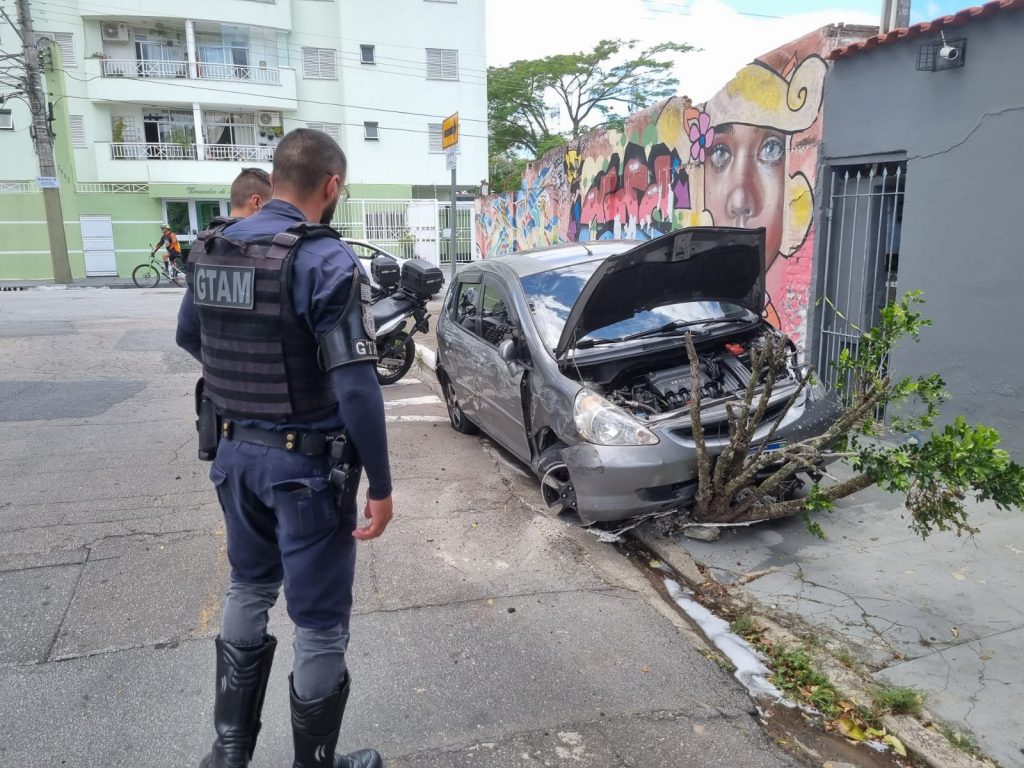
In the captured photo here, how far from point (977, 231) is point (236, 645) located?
215 inches

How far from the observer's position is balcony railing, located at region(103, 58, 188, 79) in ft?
93.6

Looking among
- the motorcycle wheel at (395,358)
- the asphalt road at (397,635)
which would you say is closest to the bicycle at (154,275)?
the motorcycle wheel at (395,358)

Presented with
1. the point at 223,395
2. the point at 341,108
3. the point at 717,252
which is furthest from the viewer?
the point at 341,108

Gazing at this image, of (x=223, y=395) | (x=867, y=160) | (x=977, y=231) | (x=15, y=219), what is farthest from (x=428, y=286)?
(x=15, y=219)

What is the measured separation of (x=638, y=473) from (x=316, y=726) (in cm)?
238

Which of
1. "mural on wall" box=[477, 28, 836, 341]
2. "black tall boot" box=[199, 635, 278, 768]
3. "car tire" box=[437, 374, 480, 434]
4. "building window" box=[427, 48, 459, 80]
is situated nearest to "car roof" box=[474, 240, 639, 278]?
"car tire" box=[437, 374, 480, 434]

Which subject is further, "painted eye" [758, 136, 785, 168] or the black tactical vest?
"painted eye" [758, 136, 785, 168]

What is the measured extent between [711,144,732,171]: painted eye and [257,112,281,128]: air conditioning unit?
86.1ft

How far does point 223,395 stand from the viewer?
2.36 metres

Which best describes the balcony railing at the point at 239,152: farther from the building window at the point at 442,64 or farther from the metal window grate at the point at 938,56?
the metal window grate at the point at 938,56

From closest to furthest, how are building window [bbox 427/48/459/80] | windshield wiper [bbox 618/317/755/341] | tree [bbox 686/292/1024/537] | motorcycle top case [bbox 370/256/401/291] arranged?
tree [bbox 686/292/1024/537]
windshield wiper [bbox 618/317/755/341]
motorcycle top case [bbox 370/256/401/291]
building window [bbox 427/48/459/80]

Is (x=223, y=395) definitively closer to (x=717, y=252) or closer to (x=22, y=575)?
(x=22, y=575)

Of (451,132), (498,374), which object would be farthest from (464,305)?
(451,132)

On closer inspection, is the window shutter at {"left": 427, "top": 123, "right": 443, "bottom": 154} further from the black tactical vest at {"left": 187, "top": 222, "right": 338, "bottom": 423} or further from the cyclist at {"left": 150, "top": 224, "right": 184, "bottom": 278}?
the black tactical vest at {"left": 187, "top": 222, "right": 338, "bottom": 423}
